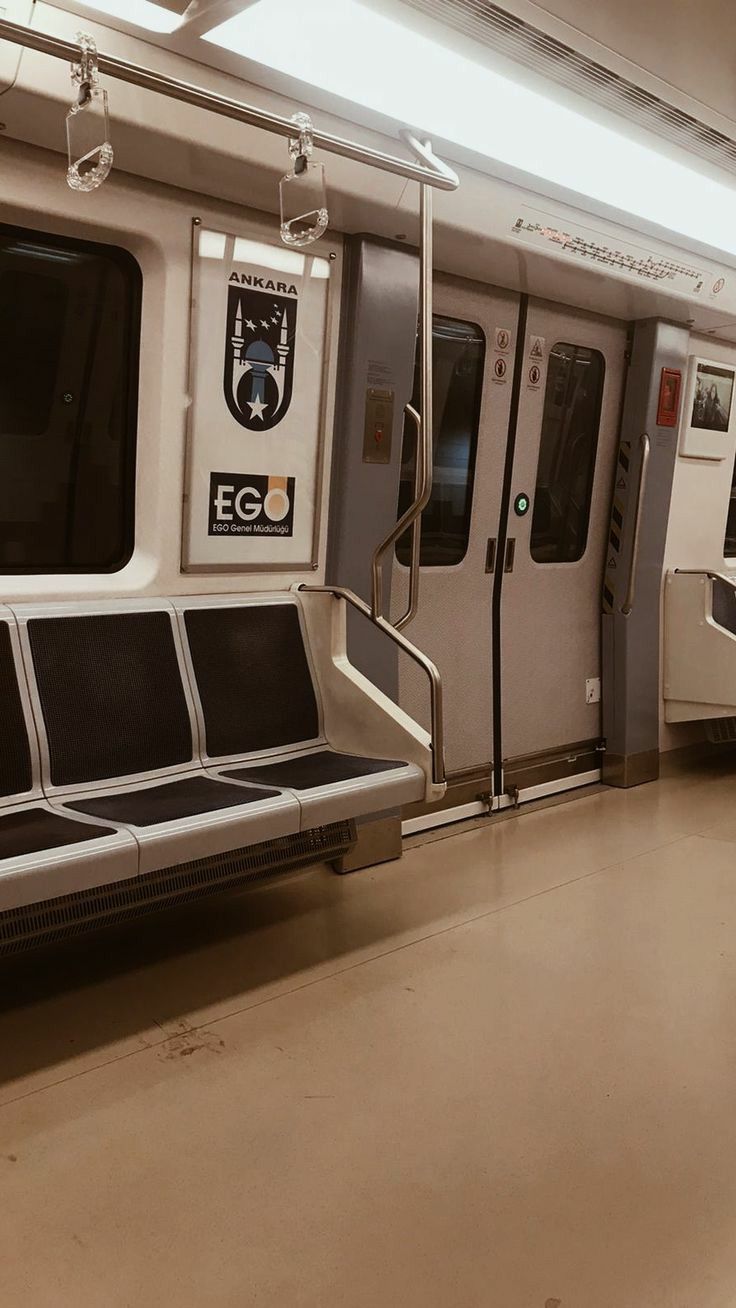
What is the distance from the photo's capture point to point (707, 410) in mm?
6188

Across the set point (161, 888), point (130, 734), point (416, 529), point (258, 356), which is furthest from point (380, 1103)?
point (258, 356)

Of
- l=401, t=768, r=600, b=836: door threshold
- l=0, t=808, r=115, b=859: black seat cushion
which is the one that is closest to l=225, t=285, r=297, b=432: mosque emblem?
l=0, t=808, r=115, b=859: black seat cushion

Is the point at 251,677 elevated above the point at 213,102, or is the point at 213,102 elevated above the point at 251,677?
the point at 213,102

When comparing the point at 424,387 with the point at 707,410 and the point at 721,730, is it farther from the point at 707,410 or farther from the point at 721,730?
the point at 721,730

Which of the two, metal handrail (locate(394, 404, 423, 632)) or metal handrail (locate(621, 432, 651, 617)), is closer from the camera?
metal handrail (locate(394, 404, 423, 632))

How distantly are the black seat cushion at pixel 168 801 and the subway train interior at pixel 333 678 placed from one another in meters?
0.02

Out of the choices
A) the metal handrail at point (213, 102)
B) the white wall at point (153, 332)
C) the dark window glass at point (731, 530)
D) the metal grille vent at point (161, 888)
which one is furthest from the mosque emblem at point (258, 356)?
the dark window glass at point (731, 530)

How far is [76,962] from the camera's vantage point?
11.1 ft

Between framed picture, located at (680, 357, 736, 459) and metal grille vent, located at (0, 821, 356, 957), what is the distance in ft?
11.2

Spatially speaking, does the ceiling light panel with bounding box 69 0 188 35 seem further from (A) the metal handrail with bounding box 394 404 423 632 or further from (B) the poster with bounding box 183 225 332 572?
(A) the metal handrail with bounding box 394 404 423 632

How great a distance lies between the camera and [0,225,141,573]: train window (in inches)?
137

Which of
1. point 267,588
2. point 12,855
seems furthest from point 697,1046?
point 267,588

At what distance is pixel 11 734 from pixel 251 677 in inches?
37.9

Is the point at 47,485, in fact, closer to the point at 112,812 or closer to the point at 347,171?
the point at 112,812
